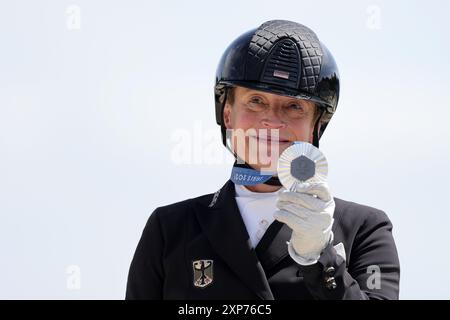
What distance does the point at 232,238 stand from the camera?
8.54m

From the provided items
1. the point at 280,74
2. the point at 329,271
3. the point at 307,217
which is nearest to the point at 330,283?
the point at 329,271

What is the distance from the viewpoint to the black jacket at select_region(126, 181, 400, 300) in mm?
8227

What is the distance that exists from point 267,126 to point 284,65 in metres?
0.80

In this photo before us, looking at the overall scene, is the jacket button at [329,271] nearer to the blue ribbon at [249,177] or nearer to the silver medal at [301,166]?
the silver medal at [301,166]

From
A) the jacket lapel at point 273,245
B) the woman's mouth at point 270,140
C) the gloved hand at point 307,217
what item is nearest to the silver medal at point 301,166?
the gloved hand at point 307,217

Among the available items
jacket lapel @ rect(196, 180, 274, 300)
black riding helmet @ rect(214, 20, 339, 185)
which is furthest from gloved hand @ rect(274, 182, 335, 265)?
black riding helmet @ rect(214, 20, 339, 185)

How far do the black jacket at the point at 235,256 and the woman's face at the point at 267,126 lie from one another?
44cm

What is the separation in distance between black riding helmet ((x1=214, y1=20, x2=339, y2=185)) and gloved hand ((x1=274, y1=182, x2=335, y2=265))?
3.75 feet

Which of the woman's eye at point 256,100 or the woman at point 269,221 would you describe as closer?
the woman at point 269,221

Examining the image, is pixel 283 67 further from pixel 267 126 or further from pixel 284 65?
pixel 267 126

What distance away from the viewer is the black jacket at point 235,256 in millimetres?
8227

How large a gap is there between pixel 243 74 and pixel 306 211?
196 centimetres
